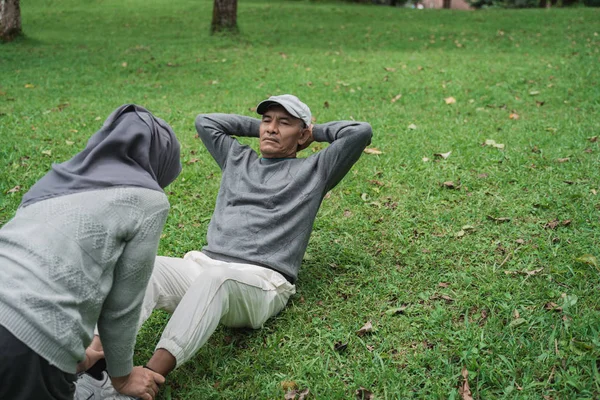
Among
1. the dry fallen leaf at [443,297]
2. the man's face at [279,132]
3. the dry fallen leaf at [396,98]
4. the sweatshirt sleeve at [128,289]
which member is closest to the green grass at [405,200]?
the dry fallen leaf at [443,297]

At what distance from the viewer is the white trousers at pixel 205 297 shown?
250 cm

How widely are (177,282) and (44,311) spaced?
120 centimetres

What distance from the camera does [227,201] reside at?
3352 mm

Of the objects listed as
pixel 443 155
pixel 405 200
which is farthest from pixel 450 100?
pixel 405 200

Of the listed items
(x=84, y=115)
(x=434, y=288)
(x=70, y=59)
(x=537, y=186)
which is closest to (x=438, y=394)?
(x=434, y=288)

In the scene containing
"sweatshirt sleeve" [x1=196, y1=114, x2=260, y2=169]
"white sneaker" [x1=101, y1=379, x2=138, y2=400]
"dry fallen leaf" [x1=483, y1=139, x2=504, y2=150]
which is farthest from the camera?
"dry fallen leaf" [x1=483, y1=139, x2=504, y2=150]

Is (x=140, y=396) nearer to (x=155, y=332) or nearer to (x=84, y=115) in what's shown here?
(x=155, y=332)

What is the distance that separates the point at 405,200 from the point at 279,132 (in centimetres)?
160

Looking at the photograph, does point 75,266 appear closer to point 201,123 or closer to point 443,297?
point 201,123

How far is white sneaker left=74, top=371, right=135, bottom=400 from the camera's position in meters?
2.25

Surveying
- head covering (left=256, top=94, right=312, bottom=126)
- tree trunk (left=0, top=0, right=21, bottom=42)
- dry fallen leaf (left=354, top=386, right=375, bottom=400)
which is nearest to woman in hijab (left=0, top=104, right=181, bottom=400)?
dry fallen leaf (left=354, top=386, right=375, bottom=400)

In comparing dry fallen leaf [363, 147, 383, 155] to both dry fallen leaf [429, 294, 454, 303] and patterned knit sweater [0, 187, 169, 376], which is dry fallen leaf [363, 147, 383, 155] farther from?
patterned knit sweater [0, 187, 169, 376]

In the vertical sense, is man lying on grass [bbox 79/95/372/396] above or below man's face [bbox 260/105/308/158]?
below

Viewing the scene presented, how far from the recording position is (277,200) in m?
3.23
